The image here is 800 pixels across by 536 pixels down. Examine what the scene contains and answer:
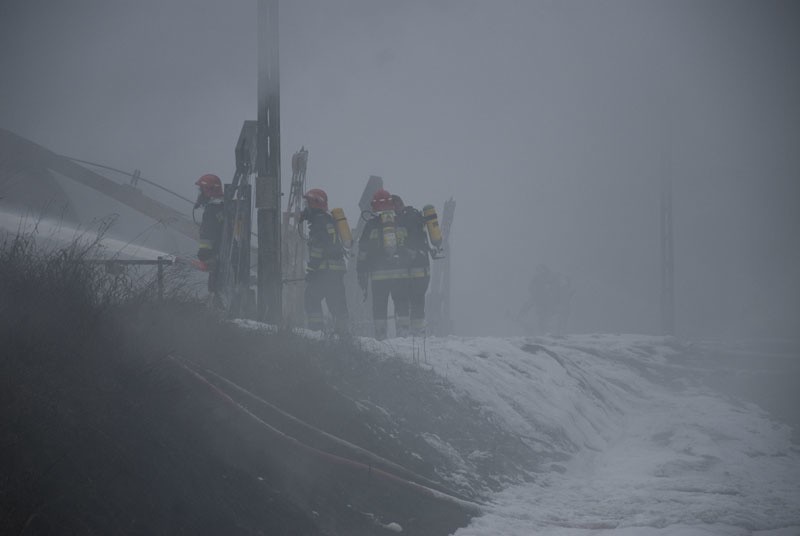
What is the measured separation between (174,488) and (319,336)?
3.47 meters

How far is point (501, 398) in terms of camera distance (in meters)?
6.70

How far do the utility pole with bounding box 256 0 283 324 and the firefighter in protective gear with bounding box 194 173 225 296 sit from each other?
1356 mm

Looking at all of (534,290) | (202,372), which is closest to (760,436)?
(202,372)

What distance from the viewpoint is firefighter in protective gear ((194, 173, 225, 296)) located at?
7.96 metres

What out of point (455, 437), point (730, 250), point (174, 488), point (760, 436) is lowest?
point (760, 436)

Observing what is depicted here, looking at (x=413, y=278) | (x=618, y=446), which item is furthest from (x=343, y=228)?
(x=618, y=446)

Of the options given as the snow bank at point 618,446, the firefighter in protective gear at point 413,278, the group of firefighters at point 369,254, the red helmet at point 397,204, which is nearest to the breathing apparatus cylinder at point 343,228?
the group of firefighters at point 369,254

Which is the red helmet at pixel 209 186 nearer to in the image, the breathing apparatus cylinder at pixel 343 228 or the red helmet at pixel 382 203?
the breathing apparatus cylinder at pixel 343 228

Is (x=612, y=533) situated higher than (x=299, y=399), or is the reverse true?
(x=299, y=399)

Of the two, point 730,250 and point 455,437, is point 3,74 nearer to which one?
point 455,437

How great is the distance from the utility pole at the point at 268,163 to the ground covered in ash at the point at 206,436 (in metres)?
1.62

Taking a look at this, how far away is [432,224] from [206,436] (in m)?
5.98

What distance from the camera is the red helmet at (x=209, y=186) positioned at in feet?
27.2

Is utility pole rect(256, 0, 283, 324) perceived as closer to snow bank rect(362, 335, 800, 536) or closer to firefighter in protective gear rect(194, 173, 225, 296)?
firefighter in protective gear rect(194, 173, 225, 296)
